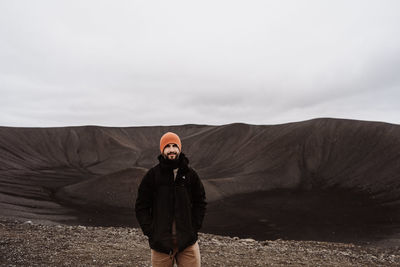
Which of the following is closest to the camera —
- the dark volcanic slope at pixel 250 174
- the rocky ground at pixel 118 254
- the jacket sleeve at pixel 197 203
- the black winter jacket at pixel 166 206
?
the black winter jacket at pixel 166 206

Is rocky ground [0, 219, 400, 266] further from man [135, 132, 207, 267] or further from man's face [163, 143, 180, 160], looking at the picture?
man's face [163, 143, 180, 160]

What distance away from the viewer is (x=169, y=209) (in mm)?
3350

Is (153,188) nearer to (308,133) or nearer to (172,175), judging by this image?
(172,175)

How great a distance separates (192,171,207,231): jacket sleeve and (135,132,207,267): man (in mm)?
72

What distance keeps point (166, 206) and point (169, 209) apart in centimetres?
5

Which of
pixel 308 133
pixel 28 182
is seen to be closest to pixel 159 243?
pixel 28 182

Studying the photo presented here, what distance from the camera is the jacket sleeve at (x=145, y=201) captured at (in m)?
3.38

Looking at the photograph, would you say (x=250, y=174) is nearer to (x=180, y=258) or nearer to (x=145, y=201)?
(x=180, y=258)

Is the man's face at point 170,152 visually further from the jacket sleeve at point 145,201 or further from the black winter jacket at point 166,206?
the jacket sleeve at point 145,201

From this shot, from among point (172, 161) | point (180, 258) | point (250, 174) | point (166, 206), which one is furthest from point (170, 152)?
point (250, 174)

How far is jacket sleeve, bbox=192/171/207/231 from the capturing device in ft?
11.5

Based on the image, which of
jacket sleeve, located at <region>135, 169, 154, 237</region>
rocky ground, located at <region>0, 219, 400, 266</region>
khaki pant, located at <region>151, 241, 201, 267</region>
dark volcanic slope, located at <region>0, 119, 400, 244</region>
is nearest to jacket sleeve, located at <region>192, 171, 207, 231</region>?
khaki pant, located at <region>151, 241, 201, 267</region>

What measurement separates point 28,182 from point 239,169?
24.6m

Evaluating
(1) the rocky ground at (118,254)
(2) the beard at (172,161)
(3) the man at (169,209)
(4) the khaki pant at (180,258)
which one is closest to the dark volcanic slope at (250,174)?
(1) the rocky ground at (118,254)
